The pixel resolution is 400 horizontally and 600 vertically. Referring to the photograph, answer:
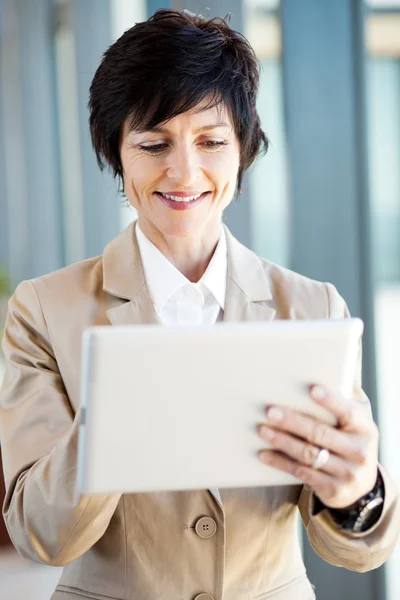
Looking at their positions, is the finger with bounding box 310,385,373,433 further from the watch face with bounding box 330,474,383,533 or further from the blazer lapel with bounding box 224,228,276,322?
the blazer lapel with bounding box 224,228,276,322

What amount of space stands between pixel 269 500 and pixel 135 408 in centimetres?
56

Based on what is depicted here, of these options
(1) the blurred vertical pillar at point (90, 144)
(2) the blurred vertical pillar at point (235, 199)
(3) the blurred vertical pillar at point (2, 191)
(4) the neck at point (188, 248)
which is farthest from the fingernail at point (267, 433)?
(3) the blurred vertical pillar at point (2, 191)

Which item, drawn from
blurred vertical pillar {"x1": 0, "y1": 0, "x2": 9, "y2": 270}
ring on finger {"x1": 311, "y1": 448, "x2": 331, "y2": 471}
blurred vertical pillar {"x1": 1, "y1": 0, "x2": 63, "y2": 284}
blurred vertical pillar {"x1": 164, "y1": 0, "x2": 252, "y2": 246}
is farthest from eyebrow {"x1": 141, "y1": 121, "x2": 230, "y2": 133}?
blurred vertical pillar {"x1": 0, "y1": 0, "x2": 9, "y2": 270}

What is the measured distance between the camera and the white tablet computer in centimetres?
117

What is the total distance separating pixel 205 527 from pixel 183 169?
688mm

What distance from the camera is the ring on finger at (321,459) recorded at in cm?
125

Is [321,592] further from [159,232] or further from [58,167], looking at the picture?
[58,167]

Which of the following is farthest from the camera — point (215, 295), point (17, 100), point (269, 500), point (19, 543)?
point (17, 100)

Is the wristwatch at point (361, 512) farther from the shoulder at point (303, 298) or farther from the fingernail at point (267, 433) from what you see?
the shoulder at point (303, 298)

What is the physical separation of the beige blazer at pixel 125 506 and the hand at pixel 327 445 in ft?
0.55

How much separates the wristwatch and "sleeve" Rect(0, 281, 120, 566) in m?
0.37

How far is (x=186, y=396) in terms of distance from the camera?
1.20 metres

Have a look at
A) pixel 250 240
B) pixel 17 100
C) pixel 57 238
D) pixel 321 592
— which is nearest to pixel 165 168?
pixel 250 240

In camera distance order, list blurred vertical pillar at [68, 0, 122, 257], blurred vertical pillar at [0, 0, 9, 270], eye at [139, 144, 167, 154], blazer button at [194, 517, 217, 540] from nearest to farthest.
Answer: blazer button at [194, 517, 217, 540] < eye at [139, 144, 167, 154] < blurred vertical pillar at [68, 0, 122, 257] < blurred vertical pillar at [0, 0, 9, 270]
